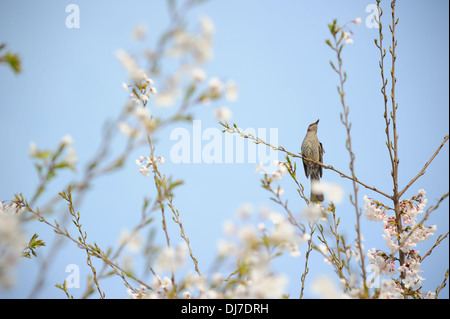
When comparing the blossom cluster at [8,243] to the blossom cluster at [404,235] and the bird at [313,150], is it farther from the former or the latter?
the bird at [313,150]

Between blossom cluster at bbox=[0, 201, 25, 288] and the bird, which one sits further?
the bird

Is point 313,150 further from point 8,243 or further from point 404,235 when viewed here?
point 8,243

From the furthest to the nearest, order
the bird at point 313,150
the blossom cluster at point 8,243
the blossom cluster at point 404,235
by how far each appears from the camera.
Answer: the bird at point 313,150 < the blossom cluster at point 404,235 < the blossom cluster at point 8,243

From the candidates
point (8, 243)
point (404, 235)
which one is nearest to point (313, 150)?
point (404, 235)

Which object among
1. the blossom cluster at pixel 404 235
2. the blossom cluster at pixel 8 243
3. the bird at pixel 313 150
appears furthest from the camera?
the bird at pixel 313 150

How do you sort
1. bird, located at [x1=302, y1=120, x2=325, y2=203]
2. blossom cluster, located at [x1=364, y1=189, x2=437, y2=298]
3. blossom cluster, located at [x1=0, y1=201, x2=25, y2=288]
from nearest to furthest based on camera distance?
blossom cluster, located at [x1=0, y1=201, x2=25, y2=288]
blossom cluster, located at [x1=364, y1=189, x2=437, y2=298]
bird, located at [x1=302, y1=120, x2=325, y2=203]

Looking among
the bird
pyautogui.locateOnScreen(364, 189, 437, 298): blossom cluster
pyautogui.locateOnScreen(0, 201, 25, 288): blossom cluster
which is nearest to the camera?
pyautogui.locateOnScreen(0, 201, 25, 288): blossom cluster

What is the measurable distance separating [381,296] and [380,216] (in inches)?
30.5

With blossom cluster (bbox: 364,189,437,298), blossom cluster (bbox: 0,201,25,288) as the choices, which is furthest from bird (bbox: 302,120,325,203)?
blossom cluster (bbox: 0,201,25,288)

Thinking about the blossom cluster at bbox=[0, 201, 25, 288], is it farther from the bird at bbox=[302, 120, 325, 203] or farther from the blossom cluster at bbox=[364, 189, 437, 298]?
the bird at bbox=[302, 120, 325, 203]

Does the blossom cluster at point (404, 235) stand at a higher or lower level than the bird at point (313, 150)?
lower

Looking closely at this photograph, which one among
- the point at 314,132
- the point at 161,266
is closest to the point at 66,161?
the point at 161,266

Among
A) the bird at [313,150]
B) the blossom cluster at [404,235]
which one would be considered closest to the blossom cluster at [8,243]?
the blossom cluster at [404,235]
